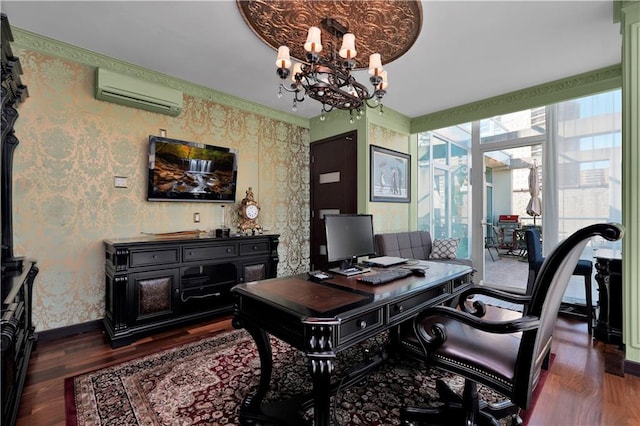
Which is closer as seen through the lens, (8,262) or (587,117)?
(8,262)

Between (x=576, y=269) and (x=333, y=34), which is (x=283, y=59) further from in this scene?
(x=576, y=269)

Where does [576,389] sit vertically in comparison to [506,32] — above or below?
below

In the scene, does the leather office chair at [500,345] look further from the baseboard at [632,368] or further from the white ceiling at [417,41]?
the white ceiling at [417,41]

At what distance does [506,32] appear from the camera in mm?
2492

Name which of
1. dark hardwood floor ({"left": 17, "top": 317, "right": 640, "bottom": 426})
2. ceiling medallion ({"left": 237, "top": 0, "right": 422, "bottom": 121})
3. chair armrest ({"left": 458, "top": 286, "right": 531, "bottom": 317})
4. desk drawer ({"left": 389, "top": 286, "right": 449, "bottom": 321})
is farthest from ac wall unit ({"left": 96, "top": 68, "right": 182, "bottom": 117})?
chair armrest ({"left": 458, "top": 286, "right": 531, "bottom": 317})

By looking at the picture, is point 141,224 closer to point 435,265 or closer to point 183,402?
point 183,402

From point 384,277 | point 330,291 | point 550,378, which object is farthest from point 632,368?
point 330,291

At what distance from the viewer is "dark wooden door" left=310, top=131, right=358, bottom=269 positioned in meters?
4.23

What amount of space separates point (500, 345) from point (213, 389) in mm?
1813

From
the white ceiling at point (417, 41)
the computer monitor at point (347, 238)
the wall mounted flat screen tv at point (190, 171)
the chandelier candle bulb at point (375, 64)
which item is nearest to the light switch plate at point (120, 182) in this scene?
the wall mounted flat screen tv at point (190, 171)

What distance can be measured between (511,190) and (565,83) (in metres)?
1.66

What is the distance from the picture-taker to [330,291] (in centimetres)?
155

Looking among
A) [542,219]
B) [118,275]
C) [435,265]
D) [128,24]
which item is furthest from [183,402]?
[542,219]

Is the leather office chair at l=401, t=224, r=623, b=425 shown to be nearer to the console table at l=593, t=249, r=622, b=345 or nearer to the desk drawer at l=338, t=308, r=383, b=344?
the desk drawer at l=338, t=308, r=383, b=344
